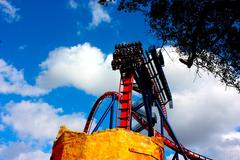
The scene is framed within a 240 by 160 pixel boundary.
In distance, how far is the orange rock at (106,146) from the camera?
13.5 meters

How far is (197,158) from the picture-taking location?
93.8 feet

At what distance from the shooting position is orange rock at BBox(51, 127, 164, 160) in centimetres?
1345

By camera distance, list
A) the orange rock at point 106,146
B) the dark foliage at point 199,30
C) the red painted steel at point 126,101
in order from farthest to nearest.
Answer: the red painted steel at point 126,101 → the orange rock at point 106,146 → the dark foliage at point 199,30

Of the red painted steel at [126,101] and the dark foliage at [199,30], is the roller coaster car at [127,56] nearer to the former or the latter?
the red painted steel at [126,101]

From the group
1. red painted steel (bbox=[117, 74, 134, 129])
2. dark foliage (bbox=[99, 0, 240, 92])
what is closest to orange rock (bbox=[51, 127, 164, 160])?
dark foliage (bbox=[99, 0, 240, 92])

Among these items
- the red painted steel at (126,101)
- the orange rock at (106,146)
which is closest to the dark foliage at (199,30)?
the orange rock at (106,146)

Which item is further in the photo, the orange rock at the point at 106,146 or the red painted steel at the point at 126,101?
the red painted steel at the point at 126,101

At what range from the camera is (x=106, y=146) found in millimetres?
13602

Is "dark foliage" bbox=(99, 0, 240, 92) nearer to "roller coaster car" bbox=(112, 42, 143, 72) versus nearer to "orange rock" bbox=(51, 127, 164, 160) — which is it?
"orange rock" bbox=(51, 127, 164, 160)

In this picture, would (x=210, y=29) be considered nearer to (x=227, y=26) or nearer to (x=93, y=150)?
(x=227, y=26)

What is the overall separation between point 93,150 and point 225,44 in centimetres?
803

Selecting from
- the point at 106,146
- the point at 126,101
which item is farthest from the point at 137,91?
the point at 106,146

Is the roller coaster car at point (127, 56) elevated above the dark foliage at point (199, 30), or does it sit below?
above

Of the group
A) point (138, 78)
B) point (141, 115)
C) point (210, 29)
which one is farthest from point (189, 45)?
point (141, 115)
